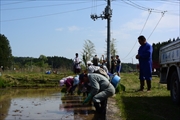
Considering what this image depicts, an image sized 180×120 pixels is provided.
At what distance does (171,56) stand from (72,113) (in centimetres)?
304

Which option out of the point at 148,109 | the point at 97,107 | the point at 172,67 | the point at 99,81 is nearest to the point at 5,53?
the point at 172,67

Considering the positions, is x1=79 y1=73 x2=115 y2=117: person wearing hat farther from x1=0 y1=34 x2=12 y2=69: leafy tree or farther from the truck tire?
x1=0 y1=34 x2=12 y2=69: leafy tree

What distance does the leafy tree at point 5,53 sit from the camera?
61.3m

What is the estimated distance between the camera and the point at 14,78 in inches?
684

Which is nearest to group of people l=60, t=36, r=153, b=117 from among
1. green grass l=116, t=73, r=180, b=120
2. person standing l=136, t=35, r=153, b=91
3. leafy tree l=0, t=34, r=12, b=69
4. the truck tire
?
person standing l=136, t=35, r=153, b=91

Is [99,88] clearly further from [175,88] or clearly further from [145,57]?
[145,57]

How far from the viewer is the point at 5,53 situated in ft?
207

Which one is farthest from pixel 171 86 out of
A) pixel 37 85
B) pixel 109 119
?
pixel 37 85

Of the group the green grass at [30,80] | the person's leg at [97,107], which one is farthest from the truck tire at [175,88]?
the green grass at [30,80]

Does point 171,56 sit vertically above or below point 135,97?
above

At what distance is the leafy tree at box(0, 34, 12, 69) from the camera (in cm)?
6129

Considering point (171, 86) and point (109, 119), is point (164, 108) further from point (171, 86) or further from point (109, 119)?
point (109, 119)

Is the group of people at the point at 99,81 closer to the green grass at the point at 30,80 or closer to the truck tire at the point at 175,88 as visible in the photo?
the truck tire at the point at 175,88

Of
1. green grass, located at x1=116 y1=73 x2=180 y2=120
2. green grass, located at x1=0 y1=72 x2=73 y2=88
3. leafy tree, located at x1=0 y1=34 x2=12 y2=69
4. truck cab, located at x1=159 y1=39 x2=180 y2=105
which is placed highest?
leafy tree, located at x1=0 y1=34 x2=12 y2=69
